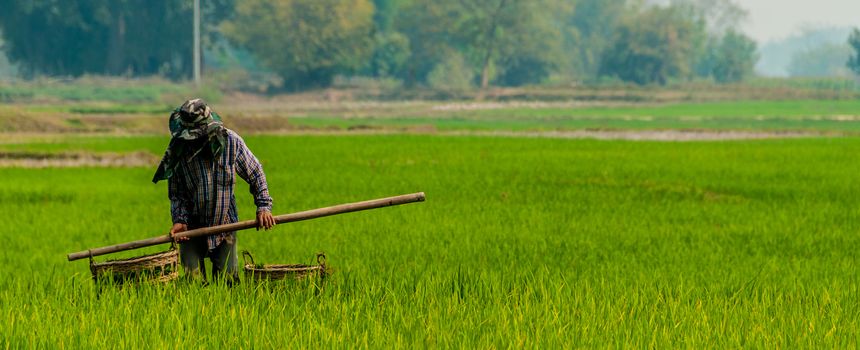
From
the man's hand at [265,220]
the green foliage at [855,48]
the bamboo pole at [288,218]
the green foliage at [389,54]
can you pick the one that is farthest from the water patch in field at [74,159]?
the green foliage at [855,48]

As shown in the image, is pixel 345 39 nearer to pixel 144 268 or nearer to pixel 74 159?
pixel 74 159

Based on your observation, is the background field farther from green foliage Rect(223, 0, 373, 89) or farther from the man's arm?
green foliage Rect(223, 0, 373, 89)

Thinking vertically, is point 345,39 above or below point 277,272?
above

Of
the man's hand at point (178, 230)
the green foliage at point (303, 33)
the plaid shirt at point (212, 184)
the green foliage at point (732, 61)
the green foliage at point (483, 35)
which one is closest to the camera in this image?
the man's hand at point (178, 230)

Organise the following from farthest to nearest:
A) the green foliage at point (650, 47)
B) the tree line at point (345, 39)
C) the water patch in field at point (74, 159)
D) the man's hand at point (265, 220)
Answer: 1. the green foliage at point (650, 47)
2. the tree line at point (345, 39)
3. the water patch in field at point (74, 159)
4. the man's hand at point (265, 220)

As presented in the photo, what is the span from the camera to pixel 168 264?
6410mm

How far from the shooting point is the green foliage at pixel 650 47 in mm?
88625

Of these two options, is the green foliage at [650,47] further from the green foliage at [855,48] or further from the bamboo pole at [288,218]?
the bamboo pole at [288,218]

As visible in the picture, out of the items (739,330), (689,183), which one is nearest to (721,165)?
(689,183)

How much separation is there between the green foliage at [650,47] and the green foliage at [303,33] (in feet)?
75.7

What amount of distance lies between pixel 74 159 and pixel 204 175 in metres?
20.6

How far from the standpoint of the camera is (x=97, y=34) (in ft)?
242

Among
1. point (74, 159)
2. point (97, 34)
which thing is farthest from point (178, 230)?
point (97, 34)

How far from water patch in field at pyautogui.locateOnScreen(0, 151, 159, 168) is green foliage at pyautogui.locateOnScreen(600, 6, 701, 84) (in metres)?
65.6
